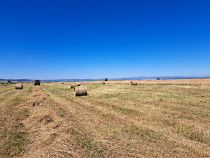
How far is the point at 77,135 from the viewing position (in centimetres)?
648

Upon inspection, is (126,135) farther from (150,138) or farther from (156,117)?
(156,117)

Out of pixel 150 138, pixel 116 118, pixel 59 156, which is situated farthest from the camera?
pixel 116 118

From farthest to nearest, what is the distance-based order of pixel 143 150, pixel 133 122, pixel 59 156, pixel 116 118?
pixel 116 118 < pixel 133 122 < pixel 143 150 < pixel 59 156

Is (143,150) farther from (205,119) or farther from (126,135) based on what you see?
(205,119)

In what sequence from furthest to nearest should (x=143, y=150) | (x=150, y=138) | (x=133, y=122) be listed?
Answer: (x=133, y=122)
(x=150, y=138)
(x=143, y=150)

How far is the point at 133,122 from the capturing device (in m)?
8.47

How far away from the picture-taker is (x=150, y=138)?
6.28 metres

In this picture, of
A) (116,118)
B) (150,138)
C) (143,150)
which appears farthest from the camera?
(116,118)

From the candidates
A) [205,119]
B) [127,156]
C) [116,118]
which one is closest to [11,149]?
[127,156]

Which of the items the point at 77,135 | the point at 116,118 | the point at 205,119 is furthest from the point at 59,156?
the point at 205,119

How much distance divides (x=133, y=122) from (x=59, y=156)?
17.7 ft

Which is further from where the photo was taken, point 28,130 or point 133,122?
point 133,122

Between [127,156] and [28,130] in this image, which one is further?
[28,130]

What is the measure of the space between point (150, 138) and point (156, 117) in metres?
3.59
